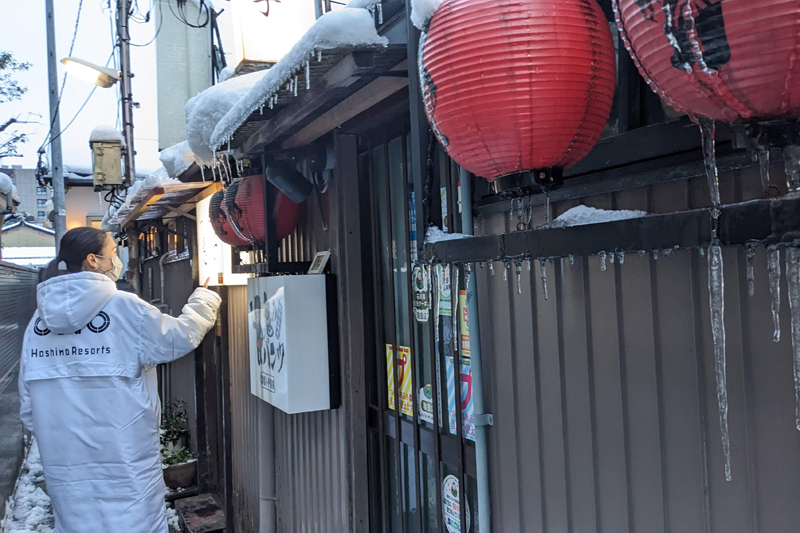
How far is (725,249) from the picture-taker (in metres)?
1.85

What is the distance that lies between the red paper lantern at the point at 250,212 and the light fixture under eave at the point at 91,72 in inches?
288

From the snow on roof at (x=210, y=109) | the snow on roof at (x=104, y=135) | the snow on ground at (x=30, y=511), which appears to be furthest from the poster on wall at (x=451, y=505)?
the snow on roof at (x=104, y=135)

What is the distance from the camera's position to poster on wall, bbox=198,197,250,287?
706 centimetres

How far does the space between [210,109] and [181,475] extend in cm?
631

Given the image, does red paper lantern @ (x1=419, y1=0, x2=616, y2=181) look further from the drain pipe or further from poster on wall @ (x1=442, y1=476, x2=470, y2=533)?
poster on wall @ (x1=442, y1=476, x2=470, y2=533)

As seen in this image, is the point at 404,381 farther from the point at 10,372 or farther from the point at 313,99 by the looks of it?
the point at 10,372

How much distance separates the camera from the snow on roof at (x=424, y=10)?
1.85 metres

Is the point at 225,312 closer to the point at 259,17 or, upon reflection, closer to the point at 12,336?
the point at 259,17

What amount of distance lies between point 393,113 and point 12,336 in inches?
407

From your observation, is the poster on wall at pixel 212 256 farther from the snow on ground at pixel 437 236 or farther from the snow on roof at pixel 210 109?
the snow on ground at pixel 437 236

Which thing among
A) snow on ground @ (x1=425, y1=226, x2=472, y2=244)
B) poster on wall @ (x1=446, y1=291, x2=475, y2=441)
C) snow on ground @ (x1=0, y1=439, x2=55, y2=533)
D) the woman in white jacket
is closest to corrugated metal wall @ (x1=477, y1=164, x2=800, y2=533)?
poster on wall @ (x1=446, y1=291, x2=475, y2=441)

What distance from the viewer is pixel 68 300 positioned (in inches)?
180

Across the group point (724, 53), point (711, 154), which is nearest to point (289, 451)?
point (711, 154)

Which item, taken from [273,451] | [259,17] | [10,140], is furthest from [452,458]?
[10,140]
